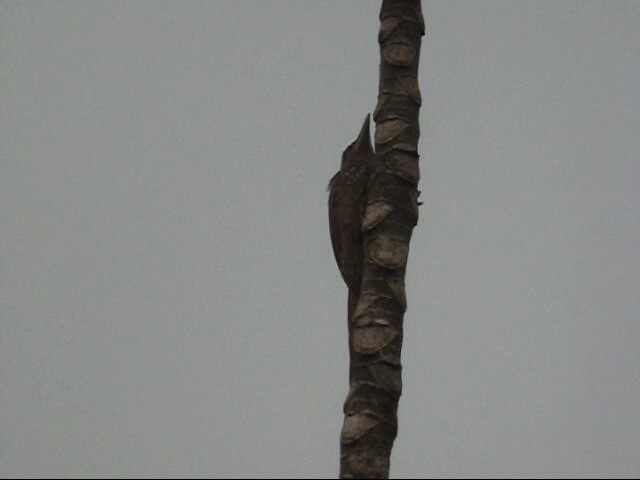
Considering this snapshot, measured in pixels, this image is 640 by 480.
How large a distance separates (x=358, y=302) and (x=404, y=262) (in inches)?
11.0

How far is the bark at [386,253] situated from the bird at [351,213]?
19cm

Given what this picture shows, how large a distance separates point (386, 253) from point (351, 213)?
0.51m

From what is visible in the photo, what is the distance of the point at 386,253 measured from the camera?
18.4ft

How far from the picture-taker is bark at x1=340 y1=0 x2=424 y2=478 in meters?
5.32

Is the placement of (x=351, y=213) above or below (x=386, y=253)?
above

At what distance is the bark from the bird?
0.62ft

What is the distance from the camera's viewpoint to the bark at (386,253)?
5.32 meters

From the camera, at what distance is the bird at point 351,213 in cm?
602

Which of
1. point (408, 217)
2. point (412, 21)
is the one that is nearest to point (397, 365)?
point (408, 217)

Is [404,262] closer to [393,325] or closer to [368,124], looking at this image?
[393,325]

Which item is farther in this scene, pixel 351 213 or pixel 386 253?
pixel 351 213

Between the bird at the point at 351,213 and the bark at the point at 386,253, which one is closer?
the bark at the point at 386,253

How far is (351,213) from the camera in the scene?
6055 millimetres

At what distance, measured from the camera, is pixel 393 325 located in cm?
548
